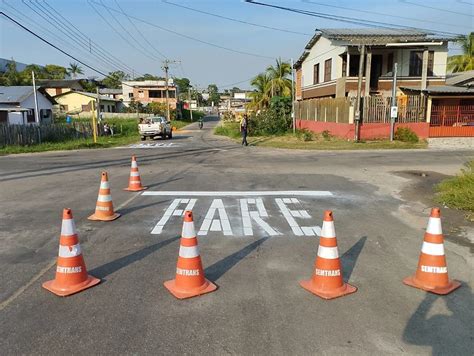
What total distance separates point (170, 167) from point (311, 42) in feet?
82.3

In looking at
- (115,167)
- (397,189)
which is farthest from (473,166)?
(115,167)

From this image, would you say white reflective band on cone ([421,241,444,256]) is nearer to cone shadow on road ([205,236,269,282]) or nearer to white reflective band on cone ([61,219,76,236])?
cone shadow on road ([205,236,269,282])

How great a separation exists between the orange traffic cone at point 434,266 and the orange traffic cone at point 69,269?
3473mm

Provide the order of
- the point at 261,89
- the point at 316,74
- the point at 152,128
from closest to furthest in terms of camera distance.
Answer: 1. the point at 152,128
2. the point at 316,74
3. the point at 261,89

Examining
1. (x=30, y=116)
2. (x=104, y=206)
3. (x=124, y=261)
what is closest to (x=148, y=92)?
(x=30, y=116)

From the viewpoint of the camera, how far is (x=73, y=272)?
429 cm

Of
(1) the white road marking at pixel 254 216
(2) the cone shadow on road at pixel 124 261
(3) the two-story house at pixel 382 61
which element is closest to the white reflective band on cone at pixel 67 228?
Result: (2) the cone shadow on road at pixel 124 261

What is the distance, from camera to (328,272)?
13.8ft

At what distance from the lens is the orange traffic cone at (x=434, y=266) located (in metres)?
4.26

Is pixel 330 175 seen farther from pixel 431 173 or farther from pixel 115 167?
pixel 115 167

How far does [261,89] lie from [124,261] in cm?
4849

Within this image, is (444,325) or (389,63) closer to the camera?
(444,325)

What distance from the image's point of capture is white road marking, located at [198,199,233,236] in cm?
643

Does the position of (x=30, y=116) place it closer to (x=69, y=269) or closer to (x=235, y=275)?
(x=69, y=269)
